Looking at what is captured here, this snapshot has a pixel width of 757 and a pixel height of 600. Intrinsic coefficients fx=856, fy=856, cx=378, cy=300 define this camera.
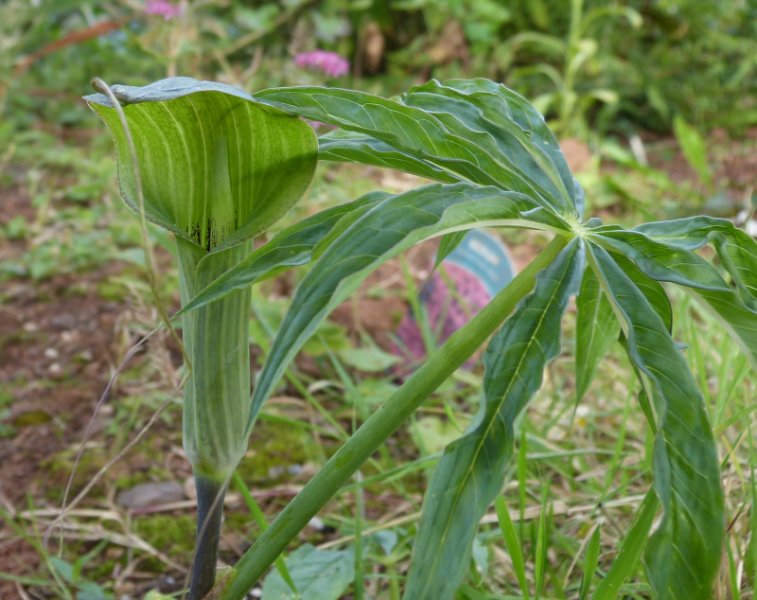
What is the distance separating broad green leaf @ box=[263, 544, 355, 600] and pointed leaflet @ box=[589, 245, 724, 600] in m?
0.44

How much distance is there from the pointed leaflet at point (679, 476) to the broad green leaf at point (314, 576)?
44cm

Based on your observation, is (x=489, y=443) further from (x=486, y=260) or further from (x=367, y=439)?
(x=486, y=260)

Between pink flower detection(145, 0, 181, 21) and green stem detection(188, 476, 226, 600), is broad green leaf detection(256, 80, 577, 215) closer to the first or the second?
green stem detection(188, 476, 226, 600)

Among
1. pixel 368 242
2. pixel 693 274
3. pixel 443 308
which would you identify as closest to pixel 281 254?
pixel 368 242

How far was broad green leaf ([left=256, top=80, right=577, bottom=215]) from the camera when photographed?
0.61 m

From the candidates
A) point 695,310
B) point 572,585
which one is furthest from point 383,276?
point 572,585

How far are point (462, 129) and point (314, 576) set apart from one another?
20.3 inches

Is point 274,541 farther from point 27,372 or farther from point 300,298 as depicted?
point 27,372

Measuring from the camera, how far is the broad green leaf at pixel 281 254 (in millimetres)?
543

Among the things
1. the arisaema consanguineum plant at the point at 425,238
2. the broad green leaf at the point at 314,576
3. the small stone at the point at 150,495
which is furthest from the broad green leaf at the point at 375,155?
the small stone at the point at 150,495

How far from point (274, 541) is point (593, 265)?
1.04ft

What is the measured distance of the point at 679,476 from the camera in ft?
1.79

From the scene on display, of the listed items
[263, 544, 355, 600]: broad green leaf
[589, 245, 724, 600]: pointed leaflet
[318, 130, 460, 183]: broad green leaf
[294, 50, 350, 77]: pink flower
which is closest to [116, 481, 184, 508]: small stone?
[263, 544, 355, 600]: broad green leaf

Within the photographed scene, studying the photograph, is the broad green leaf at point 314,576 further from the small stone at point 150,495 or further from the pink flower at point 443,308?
the pink flower at point 443,308
